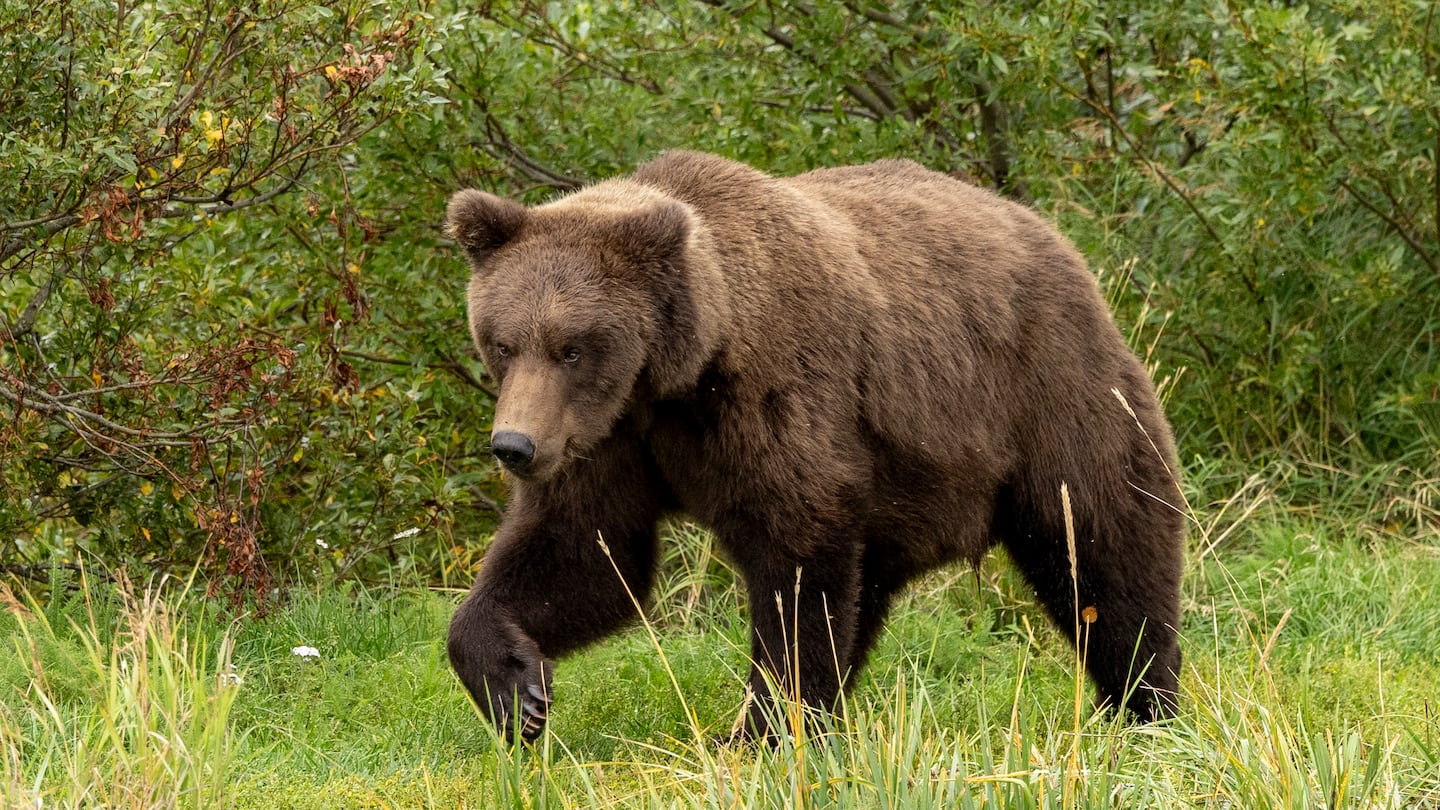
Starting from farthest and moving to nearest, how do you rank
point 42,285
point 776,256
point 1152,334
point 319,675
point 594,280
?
point 1152,334 < point 42,285 < point 319,675 < point 776,256 < point 594,280

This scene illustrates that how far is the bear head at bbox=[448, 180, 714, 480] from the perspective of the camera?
452cm

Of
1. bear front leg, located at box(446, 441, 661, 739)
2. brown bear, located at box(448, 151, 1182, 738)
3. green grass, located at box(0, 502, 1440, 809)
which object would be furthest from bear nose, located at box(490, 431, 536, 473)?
green grass, located at box(0, 502, 1440, 809)

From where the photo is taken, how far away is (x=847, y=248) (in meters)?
5.18

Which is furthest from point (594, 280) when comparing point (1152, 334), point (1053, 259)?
point (1152, 334)

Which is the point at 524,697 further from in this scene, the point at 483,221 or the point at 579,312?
the point at 483,221

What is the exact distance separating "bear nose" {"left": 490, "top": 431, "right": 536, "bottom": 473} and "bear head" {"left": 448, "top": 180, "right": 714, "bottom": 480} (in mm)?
23

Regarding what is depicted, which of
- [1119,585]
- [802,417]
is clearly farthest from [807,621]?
[1119,585]

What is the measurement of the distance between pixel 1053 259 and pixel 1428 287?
146 inches

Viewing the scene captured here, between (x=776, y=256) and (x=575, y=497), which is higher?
(x=776, y=256)

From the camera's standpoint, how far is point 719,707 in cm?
566

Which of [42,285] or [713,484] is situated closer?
A: [713,484]

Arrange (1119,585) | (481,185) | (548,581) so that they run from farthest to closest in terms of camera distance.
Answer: (481,185)
(1119,585)
(548,581)

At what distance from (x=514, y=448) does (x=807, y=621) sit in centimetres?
108

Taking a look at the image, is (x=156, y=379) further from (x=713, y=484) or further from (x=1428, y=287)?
(x=1428, y=287)
